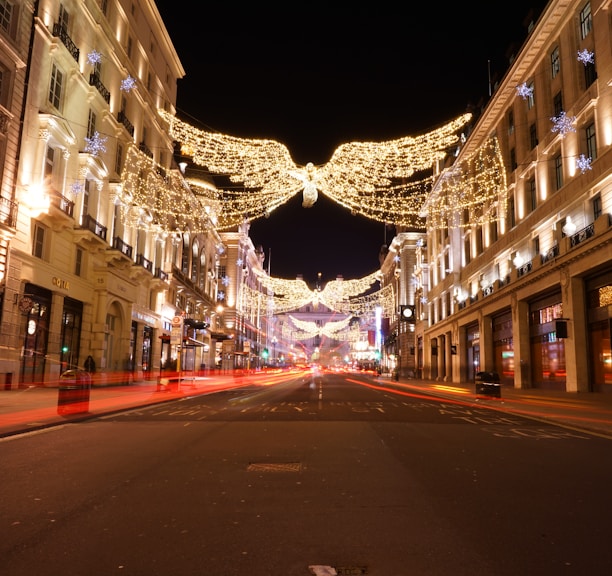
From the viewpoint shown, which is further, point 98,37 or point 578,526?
point 98,37

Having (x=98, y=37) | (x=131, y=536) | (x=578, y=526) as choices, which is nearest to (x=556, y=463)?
(x=578, y=526)

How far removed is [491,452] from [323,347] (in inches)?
6919

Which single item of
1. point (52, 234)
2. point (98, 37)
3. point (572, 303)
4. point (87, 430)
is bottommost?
point (87, 430)

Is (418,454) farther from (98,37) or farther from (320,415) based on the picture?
(98,37)

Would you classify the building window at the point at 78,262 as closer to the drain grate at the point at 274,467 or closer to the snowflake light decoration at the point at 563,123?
the drain grate at the point at 274,467

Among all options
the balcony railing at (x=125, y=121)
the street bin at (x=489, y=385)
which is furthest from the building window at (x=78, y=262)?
the street bin at (x=489, y=385)

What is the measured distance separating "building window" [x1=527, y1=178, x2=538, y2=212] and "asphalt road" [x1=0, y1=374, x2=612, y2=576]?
944 inches

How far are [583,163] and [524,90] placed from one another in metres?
9.62

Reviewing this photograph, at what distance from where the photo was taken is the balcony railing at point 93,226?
29.9 meters

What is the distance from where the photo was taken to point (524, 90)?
32.7 meters

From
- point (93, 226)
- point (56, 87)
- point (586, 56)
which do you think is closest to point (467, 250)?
point (586, 56)

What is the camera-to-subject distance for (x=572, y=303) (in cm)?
2578

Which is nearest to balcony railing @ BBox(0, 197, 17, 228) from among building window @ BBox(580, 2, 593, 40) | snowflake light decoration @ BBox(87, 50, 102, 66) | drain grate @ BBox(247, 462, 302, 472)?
snowflake light decoration @ BBox(87, 50, 102, 66)

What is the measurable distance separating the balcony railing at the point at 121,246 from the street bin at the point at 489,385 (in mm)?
22419
